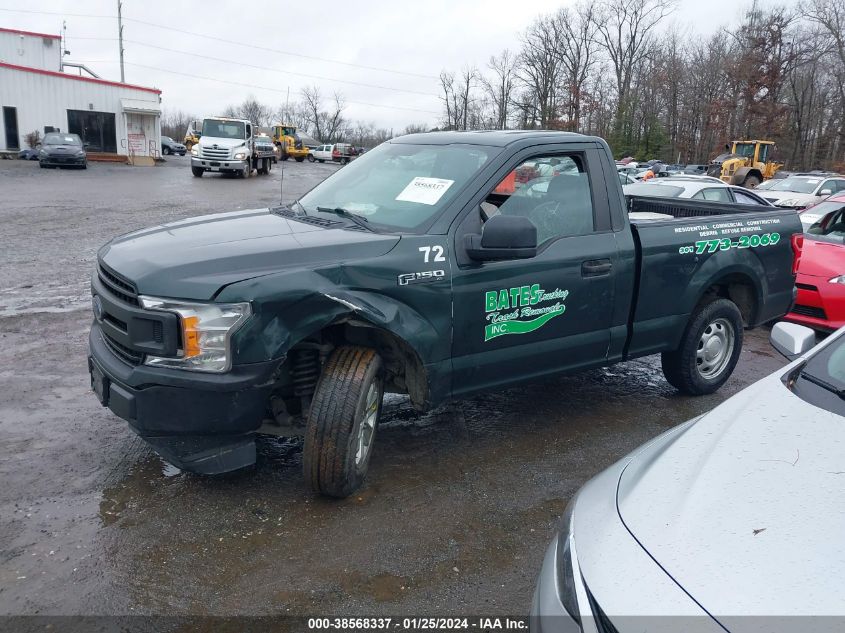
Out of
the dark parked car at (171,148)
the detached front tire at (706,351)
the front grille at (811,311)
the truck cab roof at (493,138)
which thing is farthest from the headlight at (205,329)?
the dark parked car at (171,148)

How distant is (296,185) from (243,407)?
83.3ft

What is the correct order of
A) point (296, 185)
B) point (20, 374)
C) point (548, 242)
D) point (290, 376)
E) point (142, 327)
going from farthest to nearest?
point (296, 185) → point (20, 374) → point (548, 242) → point (290, 376) → point (142, 327)

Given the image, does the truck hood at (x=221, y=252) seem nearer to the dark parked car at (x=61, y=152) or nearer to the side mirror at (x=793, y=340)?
the side mirror at (x=793, y=340)

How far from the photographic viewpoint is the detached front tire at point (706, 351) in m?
5.30

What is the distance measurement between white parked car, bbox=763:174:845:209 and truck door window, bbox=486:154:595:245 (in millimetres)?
16651

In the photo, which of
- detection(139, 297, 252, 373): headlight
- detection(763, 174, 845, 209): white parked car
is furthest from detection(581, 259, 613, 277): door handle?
detection(763, 174, 845, 209): white parked car

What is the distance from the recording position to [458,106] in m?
85.5

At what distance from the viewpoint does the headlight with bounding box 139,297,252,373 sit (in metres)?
3.21

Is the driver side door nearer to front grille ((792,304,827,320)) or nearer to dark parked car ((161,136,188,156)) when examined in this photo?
front grille ((792,304,827,320))

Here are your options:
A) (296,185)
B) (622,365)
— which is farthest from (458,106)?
(622,365)

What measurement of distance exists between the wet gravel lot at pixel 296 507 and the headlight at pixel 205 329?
2.78 feet

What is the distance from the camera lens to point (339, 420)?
3.49 m

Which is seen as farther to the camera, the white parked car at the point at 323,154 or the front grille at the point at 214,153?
the white parked car at the point at 323,154

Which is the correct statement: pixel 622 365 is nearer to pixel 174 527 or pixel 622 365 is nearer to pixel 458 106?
pixel 174 527
